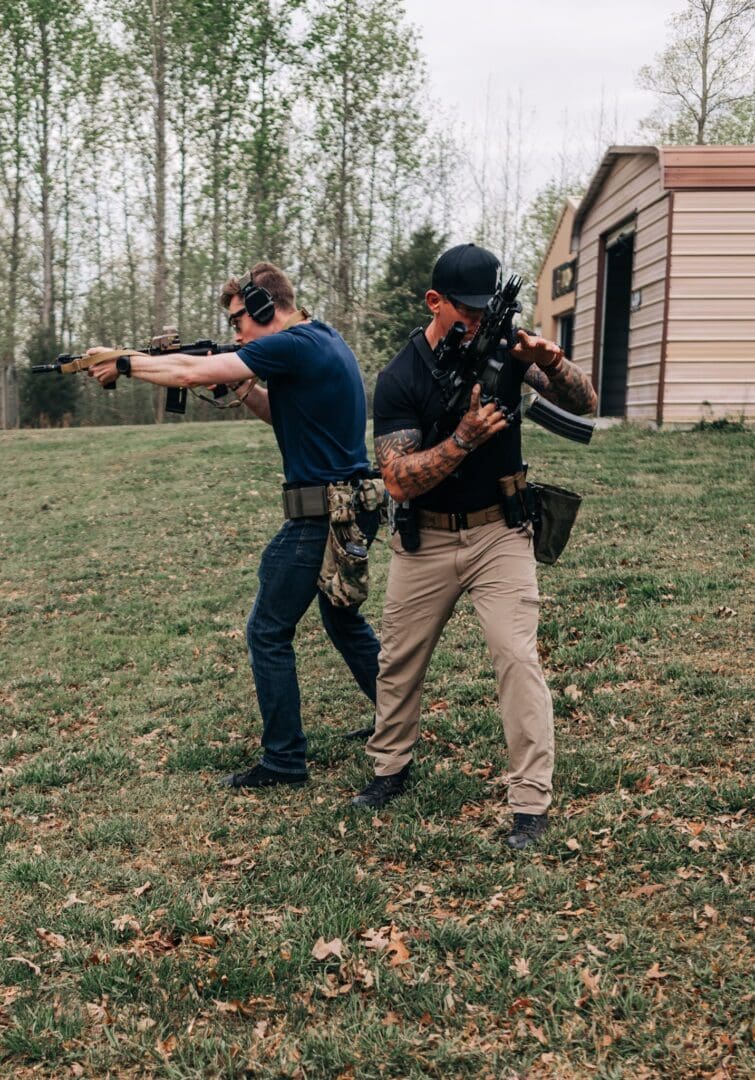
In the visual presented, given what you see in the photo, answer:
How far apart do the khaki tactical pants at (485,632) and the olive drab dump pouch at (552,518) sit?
0.08 metres

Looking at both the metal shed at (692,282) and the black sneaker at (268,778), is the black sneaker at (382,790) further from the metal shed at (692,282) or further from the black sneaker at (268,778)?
the metal shed at (692,282)

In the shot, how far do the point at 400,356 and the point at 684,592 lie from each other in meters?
4.12

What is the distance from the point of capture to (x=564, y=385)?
4.15m

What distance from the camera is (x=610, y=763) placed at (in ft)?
15.8

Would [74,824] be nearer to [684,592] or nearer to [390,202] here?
[684,592]

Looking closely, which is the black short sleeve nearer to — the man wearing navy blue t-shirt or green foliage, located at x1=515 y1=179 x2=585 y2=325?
the man wearing navy blue t-shirt

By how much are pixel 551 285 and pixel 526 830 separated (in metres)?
20.8

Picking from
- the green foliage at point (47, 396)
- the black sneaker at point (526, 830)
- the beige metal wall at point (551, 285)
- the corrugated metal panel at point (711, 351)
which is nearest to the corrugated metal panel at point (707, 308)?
the corrugated metal panel at point (711, 351)

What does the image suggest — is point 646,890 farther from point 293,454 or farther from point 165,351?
point 165,351

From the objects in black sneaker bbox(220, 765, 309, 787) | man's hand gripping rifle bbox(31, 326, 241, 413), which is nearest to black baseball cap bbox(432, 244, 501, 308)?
man's hand gripping rifle bbox(31, 326, 241, 413)

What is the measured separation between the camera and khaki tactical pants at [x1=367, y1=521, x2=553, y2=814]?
13.1 feet

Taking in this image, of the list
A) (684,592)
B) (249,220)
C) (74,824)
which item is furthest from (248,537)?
(249,220)

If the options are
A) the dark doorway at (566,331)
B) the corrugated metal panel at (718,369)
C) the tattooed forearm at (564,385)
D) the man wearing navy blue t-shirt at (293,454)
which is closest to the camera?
the tattooed forearm at (564,385)

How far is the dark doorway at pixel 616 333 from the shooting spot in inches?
789
